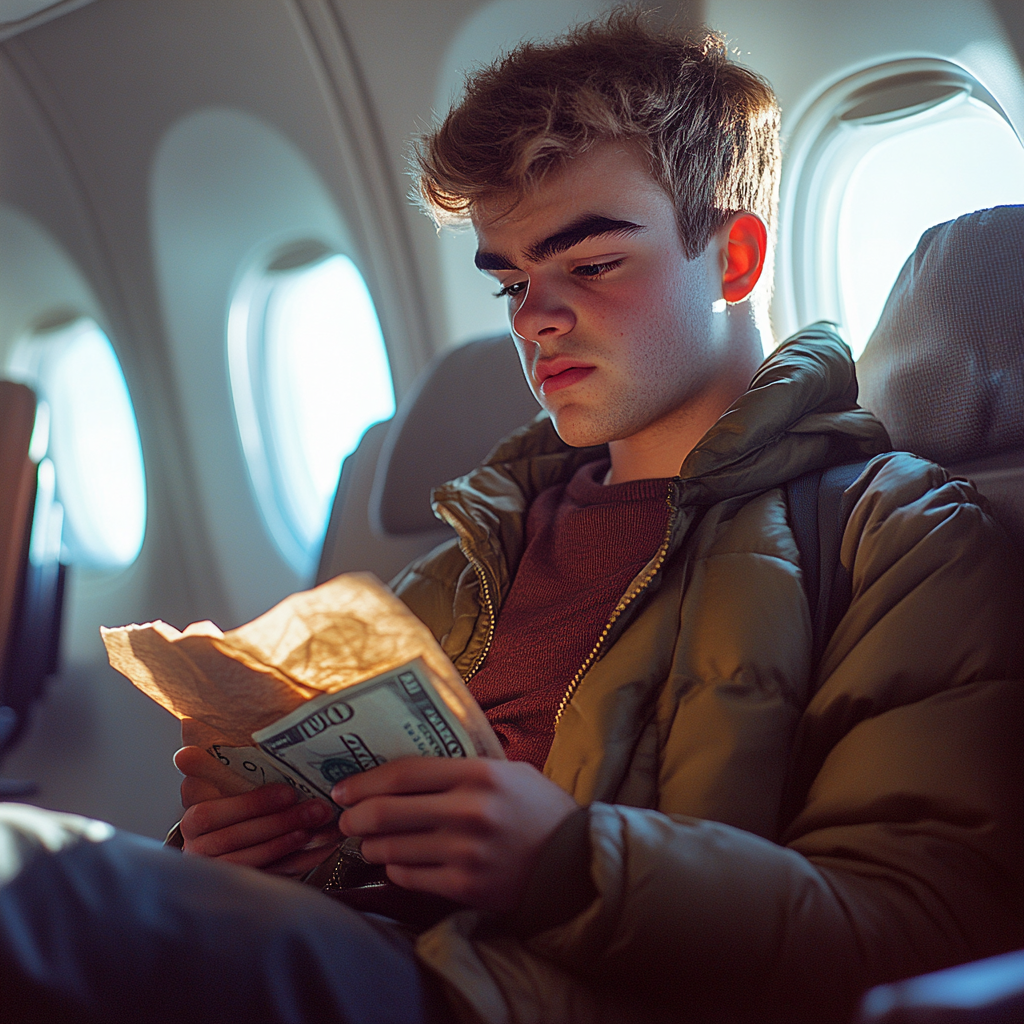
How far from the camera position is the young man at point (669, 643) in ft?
2.25

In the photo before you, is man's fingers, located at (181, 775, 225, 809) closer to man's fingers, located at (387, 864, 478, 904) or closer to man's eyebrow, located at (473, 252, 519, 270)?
man's fingers, located at (387, 864, 478, 904)

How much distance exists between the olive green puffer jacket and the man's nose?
24 centimetres

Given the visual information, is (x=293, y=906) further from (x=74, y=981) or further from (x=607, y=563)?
(x=607, y=563)

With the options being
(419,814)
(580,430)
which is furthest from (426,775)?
(580,430)

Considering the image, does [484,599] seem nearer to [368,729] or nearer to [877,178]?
[368,729]

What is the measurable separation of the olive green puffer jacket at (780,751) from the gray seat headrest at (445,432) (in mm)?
526

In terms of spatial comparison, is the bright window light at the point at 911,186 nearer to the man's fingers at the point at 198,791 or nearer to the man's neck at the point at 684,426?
the man's neck at the point at 684,426

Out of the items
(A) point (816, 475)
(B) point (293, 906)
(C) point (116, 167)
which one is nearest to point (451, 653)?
(A) point (816, 475)

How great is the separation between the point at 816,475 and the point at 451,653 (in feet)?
1.70

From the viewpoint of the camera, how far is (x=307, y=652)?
720 mm

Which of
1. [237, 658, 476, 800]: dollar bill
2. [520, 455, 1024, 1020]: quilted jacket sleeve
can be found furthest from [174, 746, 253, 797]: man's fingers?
[520, 455, 1024, 1020]: quilted jacket sleeve

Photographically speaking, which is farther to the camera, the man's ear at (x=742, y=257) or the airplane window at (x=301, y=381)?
the airplane window at (x=301, y=381)

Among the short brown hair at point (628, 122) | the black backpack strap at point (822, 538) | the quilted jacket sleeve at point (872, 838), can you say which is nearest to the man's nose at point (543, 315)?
the short brown hair at point (628, 122)

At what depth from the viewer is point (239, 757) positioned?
2.92 feet
